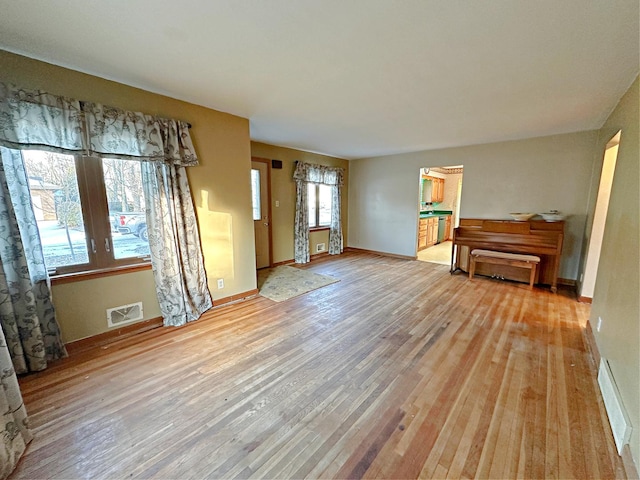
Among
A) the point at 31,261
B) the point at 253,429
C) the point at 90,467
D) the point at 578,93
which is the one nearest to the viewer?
the point at 90,467

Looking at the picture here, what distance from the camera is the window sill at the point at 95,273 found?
6.85ft

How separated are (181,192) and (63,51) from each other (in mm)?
1219

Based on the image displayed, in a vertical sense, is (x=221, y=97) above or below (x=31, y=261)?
above

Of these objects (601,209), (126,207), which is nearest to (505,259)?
(601,209)

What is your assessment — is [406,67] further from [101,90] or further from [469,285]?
[469,285]

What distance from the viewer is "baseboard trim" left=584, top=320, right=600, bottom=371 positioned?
79.8 inches

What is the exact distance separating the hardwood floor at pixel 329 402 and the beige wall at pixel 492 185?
190 centimetres

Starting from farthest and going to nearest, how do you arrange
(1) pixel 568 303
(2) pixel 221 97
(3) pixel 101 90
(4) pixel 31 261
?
(1) pixel 568 303, (2) pixel 221 97, (3) pixel 101 90, (4) pixel 31 261

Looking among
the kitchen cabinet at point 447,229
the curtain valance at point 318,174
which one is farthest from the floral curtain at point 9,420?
the kitchen cabinet at point 447,229

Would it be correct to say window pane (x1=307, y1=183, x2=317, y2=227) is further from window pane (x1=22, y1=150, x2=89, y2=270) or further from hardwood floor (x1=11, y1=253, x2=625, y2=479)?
window pane (x1=22, y1=150, x2=89, y2=270)

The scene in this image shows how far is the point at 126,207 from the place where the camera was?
2383mm

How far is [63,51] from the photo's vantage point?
1.77m

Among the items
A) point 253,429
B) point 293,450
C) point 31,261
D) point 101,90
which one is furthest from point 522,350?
point 101,90

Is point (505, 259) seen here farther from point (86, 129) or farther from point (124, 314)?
point (86, 129)
